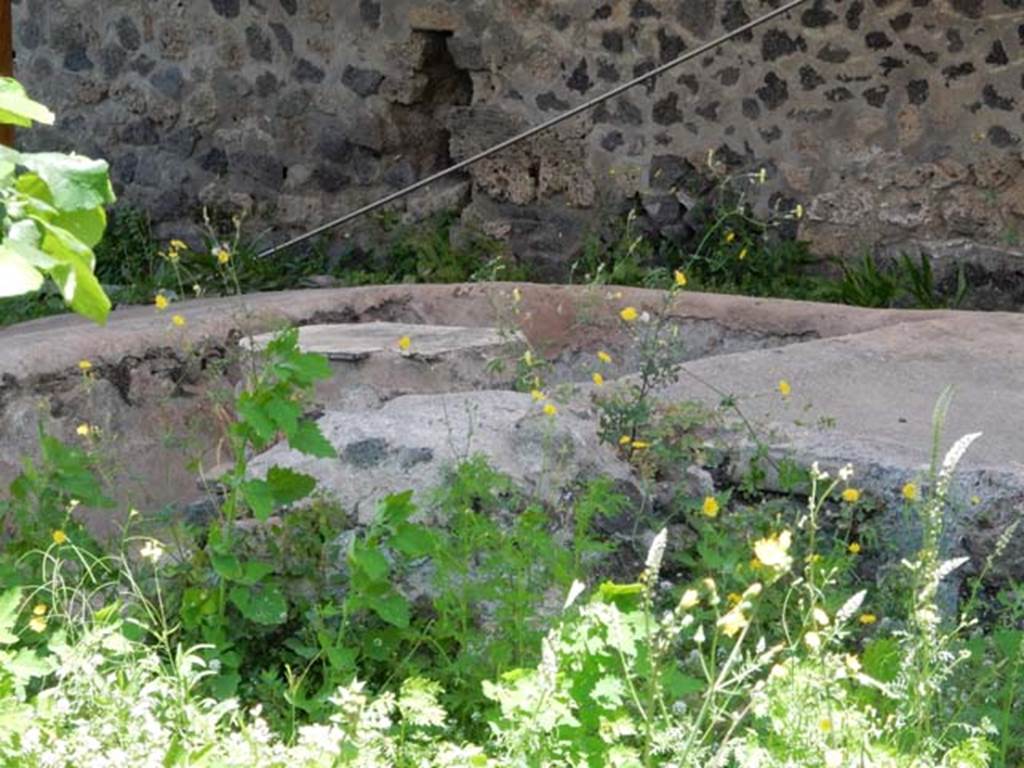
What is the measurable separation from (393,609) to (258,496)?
32 centimetres

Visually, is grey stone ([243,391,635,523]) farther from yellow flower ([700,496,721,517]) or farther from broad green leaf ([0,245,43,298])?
broad green leaf ([0,245,43,298])

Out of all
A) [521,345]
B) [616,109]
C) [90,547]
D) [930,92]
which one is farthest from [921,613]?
[616,109]

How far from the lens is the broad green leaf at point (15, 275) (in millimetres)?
1350

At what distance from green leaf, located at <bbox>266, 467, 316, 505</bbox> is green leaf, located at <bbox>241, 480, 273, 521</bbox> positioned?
43 mm

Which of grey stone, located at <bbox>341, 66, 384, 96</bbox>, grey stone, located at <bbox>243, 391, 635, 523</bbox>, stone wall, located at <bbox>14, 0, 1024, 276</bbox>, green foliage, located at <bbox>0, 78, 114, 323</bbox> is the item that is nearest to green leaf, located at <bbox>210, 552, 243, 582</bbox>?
grey stone, located at <bbox>243, 391, 635, 523</bbox>

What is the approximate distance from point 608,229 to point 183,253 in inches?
85.0

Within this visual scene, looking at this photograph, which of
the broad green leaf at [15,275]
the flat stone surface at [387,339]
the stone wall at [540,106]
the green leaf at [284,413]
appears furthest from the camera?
the stone wall at [540,106]

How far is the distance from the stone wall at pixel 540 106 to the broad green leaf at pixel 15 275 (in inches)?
261

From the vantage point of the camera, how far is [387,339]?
4.61 meters

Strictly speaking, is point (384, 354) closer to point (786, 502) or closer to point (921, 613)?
point (786, 502)

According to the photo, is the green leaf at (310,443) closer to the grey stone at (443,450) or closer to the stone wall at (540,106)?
the grey stone at (443,450)

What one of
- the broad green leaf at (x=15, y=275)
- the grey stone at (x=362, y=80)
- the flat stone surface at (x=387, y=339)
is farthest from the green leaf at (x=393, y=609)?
the grey stone at (x=362, y=80)

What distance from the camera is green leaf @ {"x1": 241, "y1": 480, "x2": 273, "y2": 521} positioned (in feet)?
9.91

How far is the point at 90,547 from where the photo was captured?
3.28 m
